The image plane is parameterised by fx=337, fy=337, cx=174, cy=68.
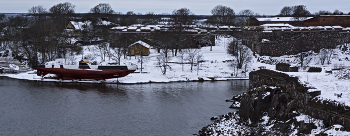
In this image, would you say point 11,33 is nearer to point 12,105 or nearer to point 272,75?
point 12,105

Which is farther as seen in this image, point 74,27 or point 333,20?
point 74,27

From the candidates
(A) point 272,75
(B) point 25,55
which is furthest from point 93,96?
(B) point 25,55

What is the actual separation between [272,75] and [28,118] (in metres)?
18.3

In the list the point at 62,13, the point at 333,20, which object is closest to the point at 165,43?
the point at 333,20

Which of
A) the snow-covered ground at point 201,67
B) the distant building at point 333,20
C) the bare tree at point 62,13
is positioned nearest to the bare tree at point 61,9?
the bare tree at point 62,13

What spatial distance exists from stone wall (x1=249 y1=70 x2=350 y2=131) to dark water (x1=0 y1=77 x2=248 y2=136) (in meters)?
4.71

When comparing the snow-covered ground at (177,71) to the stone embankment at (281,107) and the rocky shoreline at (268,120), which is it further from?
the rocky shoreline at (268,120)

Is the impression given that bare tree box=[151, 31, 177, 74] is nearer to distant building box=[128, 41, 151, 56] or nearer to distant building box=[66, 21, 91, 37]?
distant building box=[128, 41, 151, 56]

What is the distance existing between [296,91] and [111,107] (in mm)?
16212

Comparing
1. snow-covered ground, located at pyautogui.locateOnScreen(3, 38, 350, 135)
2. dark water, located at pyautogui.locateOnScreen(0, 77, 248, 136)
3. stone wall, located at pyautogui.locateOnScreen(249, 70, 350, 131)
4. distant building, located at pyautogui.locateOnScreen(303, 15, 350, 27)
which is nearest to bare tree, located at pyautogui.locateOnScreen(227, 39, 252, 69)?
snow-covered ground, located at pyautogui.locateOnScreen(3, 38, 350, 135)

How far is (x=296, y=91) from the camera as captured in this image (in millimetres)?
18672

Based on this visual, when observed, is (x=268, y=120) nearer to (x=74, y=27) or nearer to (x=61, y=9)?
(x=74, y=27)

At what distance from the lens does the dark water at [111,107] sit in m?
23.3

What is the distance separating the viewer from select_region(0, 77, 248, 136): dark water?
2327 cm
